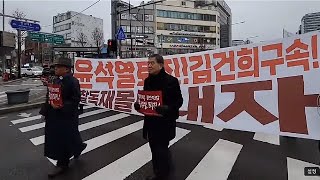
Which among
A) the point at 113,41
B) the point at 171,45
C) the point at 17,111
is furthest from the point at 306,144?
the point at 171,45

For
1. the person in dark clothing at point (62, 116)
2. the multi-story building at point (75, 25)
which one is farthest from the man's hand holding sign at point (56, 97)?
the multi-story building at point (75, 25)

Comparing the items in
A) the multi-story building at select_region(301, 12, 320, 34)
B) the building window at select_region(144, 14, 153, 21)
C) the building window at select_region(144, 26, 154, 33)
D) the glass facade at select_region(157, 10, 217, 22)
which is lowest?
the multi-story building at select_region(301, 12, 320, 34)

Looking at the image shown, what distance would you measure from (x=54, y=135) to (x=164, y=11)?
9553 cm

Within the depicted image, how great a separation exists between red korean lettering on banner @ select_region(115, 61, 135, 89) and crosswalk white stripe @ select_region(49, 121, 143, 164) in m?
1.24

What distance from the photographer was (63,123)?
203 inches

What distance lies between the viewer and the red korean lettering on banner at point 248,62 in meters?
6.00

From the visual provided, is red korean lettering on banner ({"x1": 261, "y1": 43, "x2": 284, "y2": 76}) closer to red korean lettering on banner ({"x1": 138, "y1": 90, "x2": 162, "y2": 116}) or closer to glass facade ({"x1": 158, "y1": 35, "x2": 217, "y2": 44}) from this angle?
red korean lettering on banner ({"x1": 138, "y1": 90, "x2": 162, "y2": 116})

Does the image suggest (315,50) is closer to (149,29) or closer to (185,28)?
(149,29)

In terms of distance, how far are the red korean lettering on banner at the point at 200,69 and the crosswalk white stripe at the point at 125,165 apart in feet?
5.85

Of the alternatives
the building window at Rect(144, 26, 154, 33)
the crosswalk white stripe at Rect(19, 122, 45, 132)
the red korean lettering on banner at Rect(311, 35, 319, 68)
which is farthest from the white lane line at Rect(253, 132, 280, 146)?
the building window at Rect(144, 26, 154, 33)

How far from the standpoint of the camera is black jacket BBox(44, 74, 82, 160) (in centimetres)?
511

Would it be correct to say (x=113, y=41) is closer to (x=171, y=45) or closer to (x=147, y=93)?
(x=147, y=93)

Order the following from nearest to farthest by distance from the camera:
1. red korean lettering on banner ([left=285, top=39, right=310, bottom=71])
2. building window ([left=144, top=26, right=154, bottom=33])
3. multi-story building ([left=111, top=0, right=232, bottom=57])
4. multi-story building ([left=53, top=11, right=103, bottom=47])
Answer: red korean lettering on banner ([left=285, top=39, right=310, bottom=71]) → multi-story building ([left=111, top=0, right=232, bottom=57]) → building window ([left=144, top=26, right=154, bottom=33]) → multi-story building ([left=53, top=11, right=103, bottom=47])

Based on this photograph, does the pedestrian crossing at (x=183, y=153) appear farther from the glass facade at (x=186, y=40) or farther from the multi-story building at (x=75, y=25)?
the multi-story building at (x=75, y=25)
